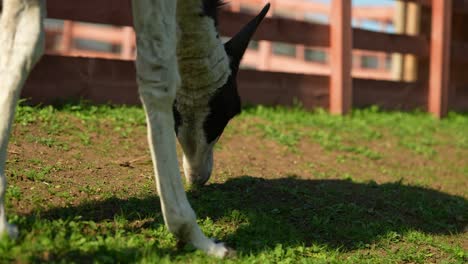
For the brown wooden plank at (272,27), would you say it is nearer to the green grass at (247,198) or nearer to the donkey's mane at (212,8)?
the green grass at (247,198)

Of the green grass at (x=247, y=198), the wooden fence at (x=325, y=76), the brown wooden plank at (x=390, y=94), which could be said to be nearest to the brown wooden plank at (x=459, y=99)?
the wooden fence at (x=325, y=76)

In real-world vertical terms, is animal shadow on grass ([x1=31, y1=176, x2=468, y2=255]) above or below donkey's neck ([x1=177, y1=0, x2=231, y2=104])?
below

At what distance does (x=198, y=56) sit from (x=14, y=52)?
2.99 feet

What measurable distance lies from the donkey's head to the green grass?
0.79 feet

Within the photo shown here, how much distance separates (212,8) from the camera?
314cm

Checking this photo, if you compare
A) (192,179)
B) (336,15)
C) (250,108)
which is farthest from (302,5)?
(192,179)

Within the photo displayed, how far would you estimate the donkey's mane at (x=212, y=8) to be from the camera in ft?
10.1

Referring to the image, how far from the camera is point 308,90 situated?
723 centimetres

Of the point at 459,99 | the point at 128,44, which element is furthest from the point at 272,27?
the point at 128,44

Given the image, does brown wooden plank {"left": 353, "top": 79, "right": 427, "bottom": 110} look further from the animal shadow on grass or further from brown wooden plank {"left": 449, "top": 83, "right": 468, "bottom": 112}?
the animal shadow on grass

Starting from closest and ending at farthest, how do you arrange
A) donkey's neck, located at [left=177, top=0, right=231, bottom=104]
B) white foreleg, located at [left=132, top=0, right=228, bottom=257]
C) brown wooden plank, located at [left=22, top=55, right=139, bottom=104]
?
white foreleg, located at [left=132, top=0, right=228, bottom=257]
donkey's neck, located at [left=177, top=0, right=231, bottom=104]
brown wooden plank, located at [left=22, top=55, right=139, bottom=104]

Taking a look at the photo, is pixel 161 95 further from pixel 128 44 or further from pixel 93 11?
pixel 128 44

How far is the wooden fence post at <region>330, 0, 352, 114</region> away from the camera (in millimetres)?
7184

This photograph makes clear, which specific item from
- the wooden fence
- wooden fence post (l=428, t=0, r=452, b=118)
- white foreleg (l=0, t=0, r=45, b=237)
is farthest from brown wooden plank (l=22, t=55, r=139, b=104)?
wooden fence post (l=428, t=0, r=452, b=118)
